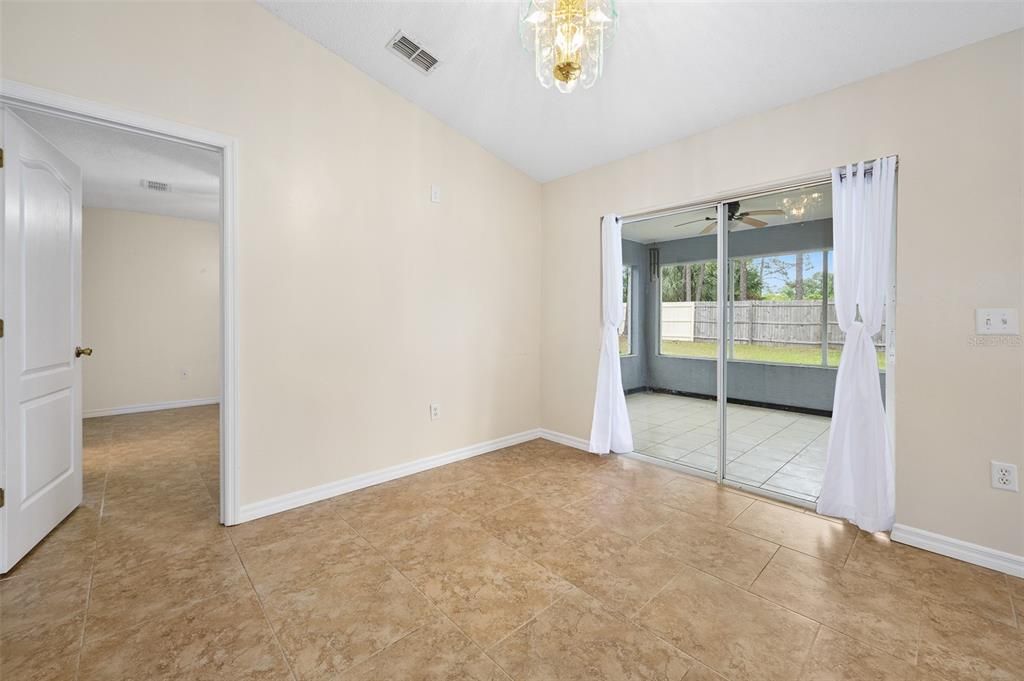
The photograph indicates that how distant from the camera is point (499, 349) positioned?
13.1 feet

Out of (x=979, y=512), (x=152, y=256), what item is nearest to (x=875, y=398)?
(x=979, y=512)

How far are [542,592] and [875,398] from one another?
7.10ft

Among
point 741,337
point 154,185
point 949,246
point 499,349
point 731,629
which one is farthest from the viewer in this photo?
point 154,185

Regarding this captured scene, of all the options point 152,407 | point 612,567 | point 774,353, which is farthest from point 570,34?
point 152,407

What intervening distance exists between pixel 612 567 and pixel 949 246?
2390 mm

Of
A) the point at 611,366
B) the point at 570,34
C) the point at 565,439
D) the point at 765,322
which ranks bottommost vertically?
the point at 565,439

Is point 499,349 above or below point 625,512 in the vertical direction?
above

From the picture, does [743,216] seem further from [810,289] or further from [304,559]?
[304,559]

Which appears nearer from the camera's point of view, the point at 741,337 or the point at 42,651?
the point at 42,651

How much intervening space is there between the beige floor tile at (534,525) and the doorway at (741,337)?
4.43 ft

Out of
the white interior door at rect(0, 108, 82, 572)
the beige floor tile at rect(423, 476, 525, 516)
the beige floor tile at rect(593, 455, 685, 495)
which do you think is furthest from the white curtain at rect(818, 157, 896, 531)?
the white interior door at rect(0, 108, 82, 572)

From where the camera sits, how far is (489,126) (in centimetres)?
346

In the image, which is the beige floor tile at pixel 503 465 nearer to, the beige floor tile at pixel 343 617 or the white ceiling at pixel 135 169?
the beige floor tile at pixel 343 617

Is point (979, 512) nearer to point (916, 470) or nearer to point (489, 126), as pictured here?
point (916, 470)
